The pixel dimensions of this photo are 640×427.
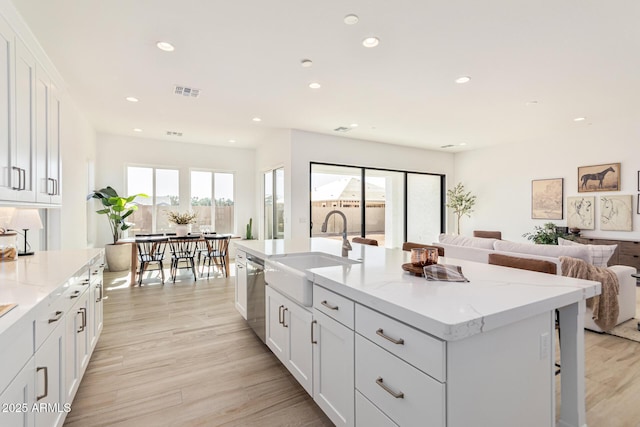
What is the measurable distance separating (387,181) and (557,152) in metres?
3.56

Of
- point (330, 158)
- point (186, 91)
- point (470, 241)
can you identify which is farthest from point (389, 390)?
point (330, 158)

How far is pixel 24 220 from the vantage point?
8.40ft

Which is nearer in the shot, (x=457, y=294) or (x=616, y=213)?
(x=457, y=294)

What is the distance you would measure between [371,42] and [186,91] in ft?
8.42

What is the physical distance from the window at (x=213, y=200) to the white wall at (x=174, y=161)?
150mm

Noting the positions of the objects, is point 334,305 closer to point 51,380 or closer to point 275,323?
point 275,323

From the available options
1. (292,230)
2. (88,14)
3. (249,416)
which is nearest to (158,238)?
(292,230)

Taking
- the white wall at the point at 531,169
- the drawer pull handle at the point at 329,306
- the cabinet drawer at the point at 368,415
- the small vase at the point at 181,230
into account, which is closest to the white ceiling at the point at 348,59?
the white wall at the point at 531,169

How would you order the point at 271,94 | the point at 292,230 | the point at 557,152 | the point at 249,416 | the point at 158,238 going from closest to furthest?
the point at 249,416 < the point at 271,94 < the point at 158,238 < the point at 292,230 < the point at 557,152

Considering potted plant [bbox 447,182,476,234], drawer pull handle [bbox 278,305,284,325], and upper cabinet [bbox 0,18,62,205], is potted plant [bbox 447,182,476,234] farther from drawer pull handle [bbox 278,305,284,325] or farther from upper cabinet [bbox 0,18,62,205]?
upper cabinet [bbox 0,18,62,205]

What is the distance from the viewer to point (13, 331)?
1.10m

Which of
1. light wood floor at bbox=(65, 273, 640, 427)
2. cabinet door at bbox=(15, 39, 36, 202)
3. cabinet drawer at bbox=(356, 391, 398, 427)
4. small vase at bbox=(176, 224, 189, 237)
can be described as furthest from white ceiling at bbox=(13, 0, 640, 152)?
light wood floor at bbox=(65, 273, 640, 427)

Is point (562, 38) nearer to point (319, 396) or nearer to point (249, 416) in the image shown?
point (319, 396)

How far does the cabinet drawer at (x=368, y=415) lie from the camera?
128 cm
